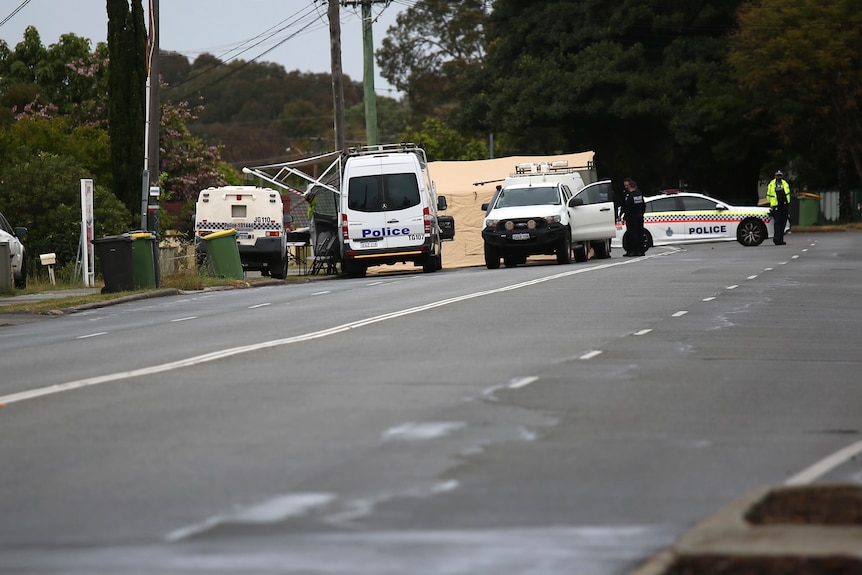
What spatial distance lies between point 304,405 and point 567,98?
179 ft

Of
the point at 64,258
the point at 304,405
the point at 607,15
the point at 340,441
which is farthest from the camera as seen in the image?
the point at 607,15

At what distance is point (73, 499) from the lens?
7.61 m

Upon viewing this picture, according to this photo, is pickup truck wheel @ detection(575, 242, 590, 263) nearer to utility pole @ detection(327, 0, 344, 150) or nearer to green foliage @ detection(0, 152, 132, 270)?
utility pole @ detection(327, 0, 344, 150)

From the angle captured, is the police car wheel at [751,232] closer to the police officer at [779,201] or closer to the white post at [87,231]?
the police officer at [779,201]

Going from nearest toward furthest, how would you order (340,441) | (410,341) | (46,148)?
(340,441), (410,341), (46,148)

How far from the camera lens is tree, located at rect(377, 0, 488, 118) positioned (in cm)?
9231

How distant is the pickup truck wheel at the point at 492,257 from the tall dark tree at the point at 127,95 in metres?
10.5

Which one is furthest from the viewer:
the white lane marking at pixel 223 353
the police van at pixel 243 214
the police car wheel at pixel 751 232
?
the police car wheel at pixel 751 232

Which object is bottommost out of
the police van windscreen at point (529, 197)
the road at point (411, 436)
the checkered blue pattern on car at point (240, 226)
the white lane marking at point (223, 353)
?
the road at point (411, 436)

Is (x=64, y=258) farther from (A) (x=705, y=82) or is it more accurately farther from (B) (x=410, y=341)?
(A) (x=705, y=82)

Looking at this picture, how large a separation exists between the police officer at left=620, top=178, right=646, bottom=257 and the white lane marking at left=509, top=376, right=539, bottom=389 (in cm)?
2444

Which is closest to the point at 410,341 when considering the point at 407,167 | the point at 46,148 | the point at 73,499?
the point at 73,499

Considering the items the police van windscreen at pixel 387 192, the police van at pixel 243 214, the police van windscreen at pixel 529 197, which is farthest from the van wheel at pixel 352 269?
the police van windscreen at pixel 529 197

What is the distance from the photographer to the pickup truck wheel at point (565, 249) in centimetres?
3400
